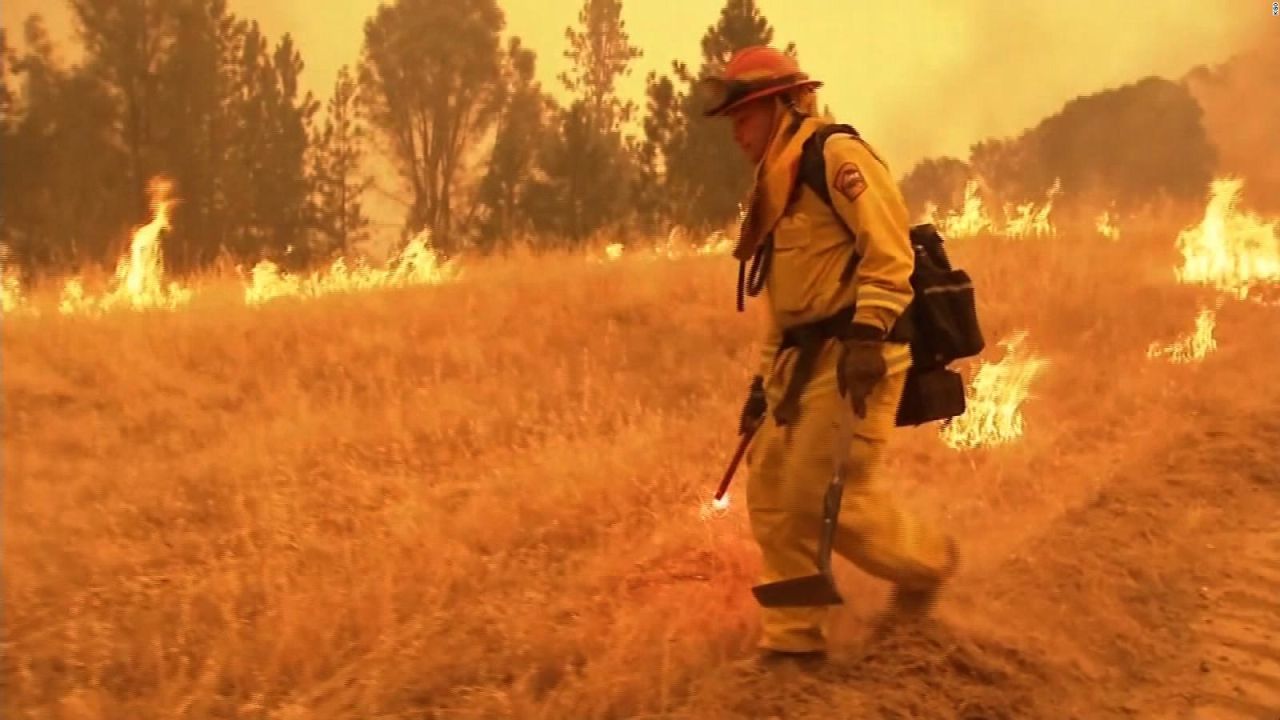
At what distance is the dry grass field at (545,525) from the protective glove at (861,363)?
89 centimetres

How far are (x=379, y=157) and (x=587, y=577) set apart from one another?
17415 mm

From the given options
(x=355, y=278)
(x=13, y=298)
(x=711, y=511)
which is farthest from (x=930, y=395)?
(x=13, y=298)

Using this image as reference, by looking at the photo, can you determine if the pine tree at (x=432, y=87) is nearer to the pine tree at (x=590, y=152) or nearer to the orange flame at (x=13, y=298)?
the pine tree at (x=590, y=152)

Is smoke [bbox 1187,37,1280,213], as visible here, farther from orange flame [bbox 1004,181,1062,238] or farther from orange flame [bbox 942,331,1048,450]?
orange flame [bbox 942,331,1048,450]

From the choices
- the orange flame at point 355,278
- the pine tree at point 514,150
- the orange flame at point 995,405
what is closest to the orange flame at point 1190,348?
the orange flame at point 995,405

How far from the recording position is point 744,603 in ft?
13.3

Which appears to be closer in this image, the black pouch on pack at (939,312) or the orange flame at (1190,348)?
the black pouch on pack at (939,312)

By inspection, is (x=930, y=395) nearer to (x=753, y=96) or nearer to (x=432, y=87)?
(x=753, y=96)

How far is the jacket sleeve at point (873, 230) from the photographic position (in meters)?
3.07

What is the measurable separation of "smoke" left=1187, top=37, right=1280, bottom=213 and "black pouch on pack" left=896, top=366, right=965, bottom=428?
14.9 meters

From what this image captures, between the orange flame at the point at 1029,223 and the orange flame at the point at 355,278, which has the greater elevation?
the orange flame at the point at 1029,223

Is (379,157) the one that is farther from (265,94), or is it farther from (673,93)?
(673,93)

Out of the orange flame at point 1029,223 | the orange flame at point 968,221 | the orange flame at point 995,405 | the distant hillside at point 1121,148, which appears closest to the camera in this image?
the orange flame at point 995,405

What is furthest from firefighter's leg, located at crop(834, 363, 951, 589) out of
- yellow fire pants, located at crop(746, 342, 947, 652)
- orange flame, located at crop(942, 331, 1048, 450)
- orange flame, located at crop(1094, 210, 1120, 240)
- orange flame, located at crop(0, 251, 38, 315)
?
orange flame, located at crop(1094, 210, 1120, 240)
